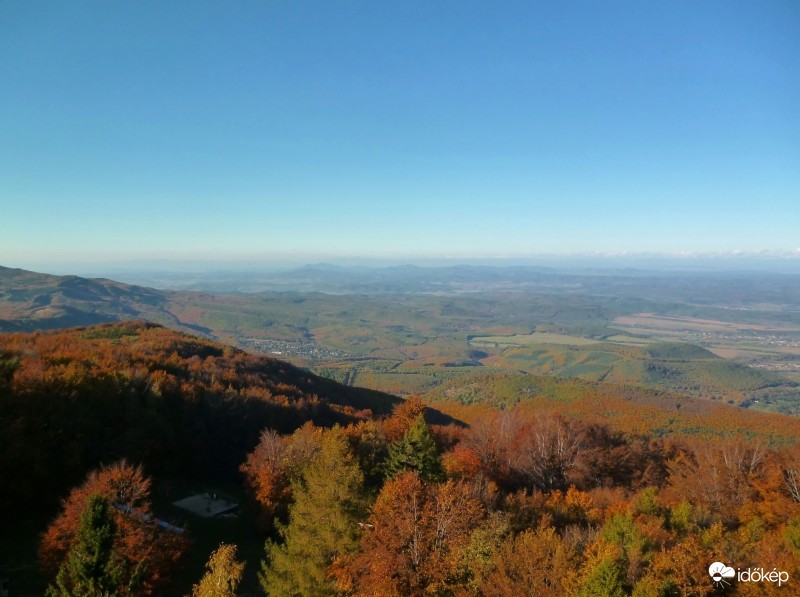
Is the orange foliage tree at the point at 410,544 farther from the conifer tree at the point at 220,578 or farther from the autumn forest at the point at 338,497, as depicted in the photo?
the conifer tree at the point at 220,578

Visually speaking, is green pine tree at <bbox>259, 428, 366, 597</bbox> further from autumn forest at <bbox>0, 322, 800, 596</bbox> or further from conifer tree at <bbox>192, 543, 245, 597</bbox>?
conifer tree at <bbox>192, 543, 245, 597</bbox>

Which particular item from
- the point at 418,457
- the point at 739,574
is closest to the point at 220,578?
the point at 418,457

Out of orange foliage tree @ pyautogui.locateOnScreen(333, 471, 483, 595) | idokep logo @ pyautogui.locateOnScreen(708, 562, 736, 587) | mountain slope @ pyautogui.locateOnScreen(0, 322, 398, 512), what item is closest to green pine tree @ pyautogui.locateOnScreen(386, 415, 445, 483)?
orange foliage tree @ pyautogui.locateOnScreen(333, 471, 483, 595)

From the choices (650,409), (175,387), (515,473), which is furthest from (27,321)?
(650,409)

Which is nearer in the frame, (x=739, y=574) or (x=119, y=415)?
(x=739, y=574)

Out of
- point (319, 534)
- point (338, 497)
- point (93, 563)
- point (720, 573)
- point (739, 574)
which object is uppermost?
point (338, 497)

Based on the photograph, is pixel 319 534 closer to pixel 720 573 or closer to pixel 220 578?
pixel 220 578
